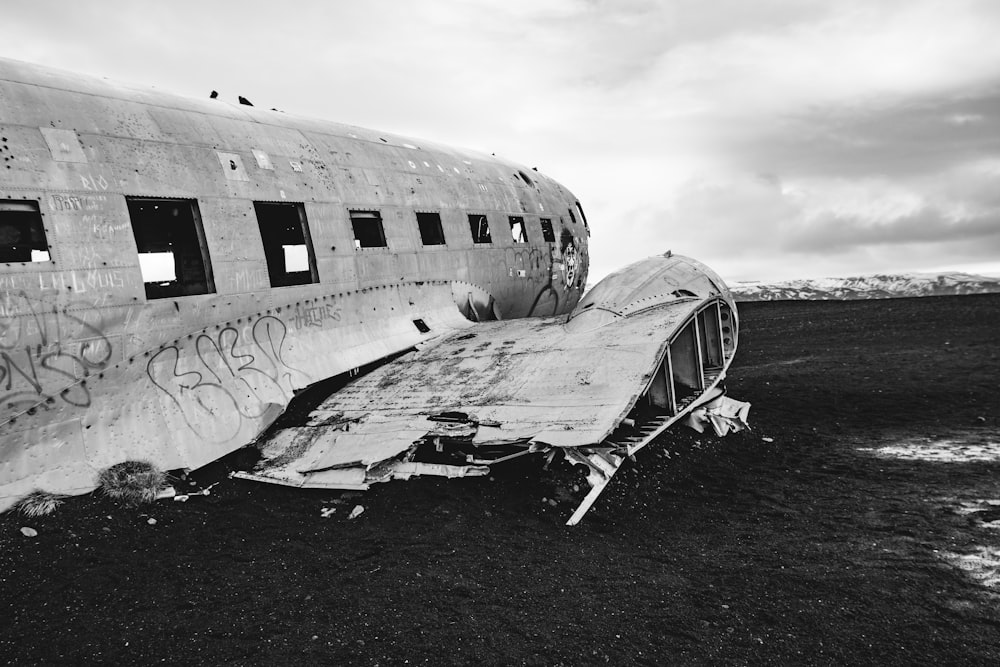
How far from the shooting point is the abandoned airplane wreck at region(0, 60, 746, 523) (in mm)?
6988

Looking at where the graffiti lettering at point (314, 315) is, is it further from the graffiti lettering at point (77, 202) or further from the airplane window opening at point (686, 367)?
the airplane window opening at point (686, 367)

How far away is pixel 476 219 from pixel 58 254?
25.0ft

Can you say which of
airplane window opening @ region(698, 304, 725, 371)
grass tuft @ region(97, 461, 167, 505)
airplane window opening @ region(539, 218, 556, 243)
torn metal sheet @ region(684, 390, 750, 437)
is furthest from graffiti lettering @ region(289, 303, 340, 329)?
airplane window opening @ region(539, 218, 556, 243)

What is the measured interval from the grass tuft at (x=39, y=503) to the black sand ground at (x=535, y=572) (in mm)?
123

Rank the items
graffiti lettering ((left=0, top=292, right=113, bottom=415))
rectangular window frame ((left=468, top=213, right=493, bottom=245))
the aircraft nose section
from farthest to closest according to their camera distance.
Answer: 1. rectangular window frame ((left=468, top=213, right=493, bottom=245))
2. the aircraft nose section
3. graffiti lettering ((left=0, top=292, right=113, bottom=415))

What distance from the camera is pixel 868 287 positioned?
140 feet

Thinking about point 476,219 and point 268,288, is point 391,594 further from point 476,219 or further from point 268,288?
point 476,219

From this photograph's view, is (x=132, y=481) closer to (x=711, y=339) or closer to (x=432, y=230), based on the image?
(x=432, y=230)

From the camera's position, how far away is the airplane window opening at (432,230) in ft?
39.2

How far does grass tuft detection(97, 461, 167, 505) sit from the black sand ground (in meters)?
0.21

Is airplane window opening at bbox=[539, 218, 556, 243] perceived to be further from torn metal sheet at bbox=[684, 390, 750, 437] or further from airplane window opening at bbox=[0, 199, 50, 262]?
airplane window opening at bbox=[0, 199, 50, 262]

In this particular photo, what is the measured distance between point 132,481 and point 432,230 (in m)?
6.54

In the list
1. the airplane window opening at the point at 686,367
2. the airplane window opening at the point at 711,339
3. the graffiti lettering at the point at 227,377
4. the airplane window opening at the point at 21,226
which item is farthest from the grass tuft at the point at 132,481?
the airplane window opening at the point at 711,339

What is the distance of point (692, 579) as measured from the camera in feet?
20.0
